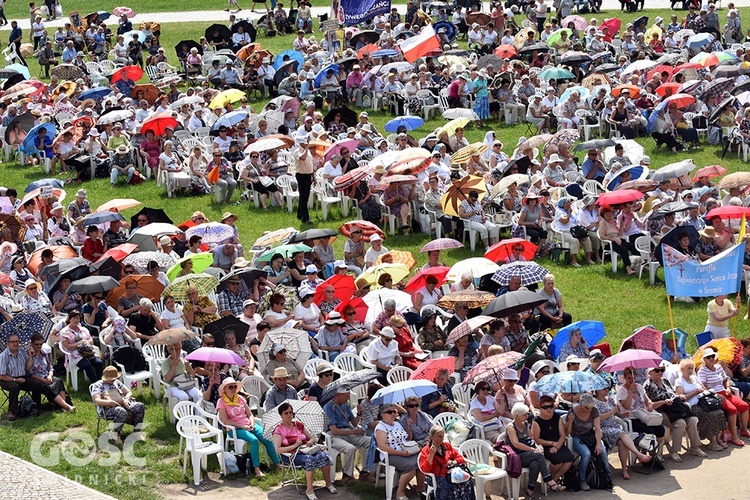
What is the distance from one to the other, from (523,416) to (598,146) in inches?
431

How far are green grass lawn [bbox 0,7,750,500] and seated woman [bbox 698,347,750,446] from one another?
196 centimetres

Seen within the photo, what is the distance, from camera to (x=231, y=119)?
25547 mm

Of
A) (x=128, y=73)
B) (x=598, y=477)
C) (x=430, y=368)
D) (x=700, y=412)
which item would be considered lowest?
(x=598, y=477)

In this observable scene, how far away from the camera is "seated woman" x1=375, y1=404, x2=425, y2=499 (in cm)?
1280

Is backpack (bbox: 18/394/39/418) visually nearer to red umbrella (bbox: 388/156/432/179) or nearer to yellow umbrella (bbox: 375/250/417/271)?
yellow umbrella (bbox: 375/250/417/271)

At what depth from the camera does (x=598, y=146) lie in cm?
2311

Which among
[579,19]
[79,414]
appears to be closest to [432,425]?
[79,414]

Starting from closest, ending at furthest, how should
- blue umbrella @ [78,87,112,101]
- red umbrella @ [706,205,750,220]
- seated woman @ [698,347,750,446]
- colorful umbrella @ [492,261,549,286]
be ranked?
seated woman @ [698,347,750,446]
colorful umbrella @ [492,261,549,286]
red umbrella @ [706,205,750,220]
blue umbrella @ [78,87,112,101]

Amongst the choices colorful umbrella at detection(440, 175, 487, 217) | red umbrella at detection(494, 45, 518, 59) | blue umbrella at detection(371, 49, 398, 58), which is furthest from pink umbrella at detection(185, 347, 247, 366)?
red umbrella at detection(494, 45, 518, 59)

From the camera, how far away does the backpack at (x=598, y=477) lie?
1302 centimetres

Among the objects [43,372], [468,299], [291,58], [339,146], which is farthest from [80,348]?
[291,58]

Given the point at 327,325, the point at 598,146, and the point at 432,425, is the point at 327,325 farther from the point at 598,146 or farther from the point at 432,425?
the point at 598,146

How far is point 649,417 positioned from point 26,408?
6.73 metres

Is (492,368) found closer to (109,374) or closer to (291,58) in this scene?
(109,374)
